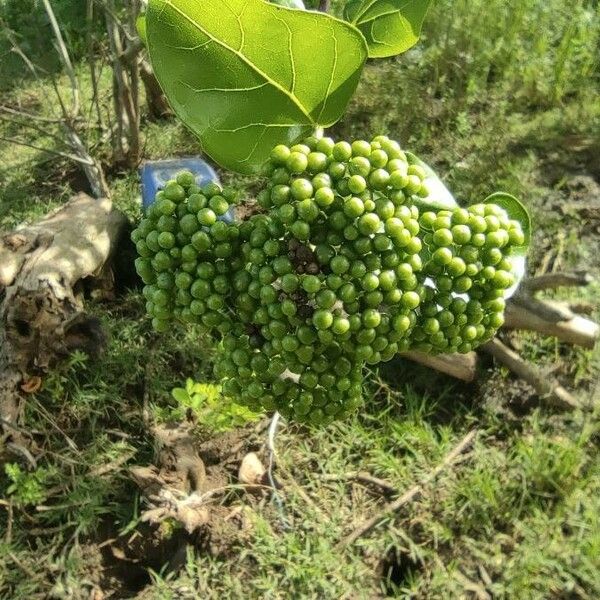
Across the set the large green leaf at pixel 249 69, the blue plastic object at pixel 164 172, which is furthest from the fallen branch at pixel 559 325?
the large green leaf at pixel 249 69

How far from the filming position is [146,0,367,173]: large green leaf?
2.79 ft

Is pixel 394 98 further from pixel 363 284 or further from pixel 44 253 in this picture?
pixel 363 284

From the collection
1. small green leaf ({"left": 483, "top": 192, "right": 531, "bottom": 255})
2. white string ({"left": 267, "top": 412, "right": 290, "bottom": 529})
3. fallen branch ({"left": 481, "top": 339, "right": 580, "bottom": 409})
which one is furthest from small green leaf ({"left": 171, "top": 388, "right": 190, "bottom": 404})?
small green leaf ({"left": 483, "top": 192, "right": 531, "bottom": 255})

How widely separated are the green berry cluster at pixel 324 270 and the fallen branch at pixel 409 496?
3.81ft

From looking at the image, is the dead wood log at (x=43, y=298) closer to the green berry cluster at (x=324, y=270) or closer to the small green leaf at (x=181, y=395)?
the small green leaf at (x=181, y=395)

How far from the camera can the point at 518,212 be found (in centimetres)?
133

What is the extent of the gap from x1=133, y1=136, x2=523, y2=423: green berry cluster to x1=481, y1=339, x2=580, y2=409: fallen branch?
1365 mm

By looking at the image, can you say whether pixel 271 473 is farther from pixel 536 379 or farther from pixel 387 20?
pixel 387 20

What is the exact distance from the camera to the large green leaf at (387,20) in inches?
40.8

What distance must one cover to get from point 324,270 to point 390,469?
1.44 meters

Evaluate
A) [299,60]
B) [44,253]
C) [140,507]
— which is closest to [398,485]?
[140,507]

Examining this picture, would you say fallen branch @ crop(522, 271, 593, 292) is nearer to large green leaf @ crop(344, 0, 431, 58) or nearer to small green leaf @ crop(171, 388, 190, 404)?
small green leaf @ crop(171, 388, 190, 404)

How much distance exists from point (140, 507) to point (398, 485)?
79 centimetres

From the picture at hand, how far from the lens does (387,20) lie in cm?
104
